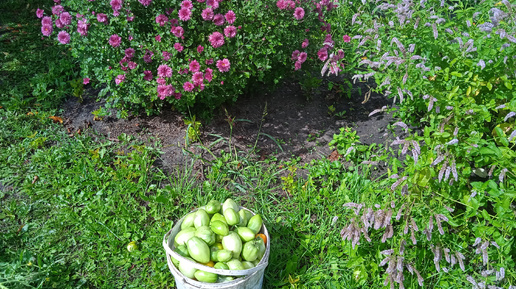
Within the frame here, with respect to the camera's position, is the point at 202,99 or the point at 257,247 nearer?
the point at 257,247

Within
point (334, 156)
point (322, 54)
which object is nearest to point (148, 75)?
point (322, 54)

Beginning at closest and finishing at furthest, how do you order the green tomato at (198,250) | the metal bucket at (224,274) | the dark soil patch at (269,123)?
the metal bucket at (224,274) → the green tomato at (198,250) → the dark soil patch at (269,123)

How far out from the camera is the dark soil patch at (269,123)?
3.12 m

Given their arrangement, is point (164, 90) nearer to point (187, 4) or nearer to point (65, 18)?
point (187, 4)

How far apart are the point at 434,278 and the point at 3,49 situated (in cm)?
451

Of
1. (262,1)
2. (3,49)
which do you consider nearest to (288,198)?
(262,1)

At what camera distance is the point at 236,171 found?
2.92m

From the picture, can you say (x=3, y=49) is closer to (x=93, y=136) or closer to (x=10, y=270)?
(x=93, y=136)

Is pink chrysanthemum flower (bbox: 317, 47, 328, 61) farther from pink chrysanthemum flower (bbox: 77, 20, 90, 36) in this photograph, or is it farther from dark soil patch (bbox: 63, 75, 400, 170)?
pink chrysanthemum flower (bbox: 77, 20, 90, 36)

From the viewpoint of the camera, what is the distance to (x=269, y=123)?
3330 millimetres

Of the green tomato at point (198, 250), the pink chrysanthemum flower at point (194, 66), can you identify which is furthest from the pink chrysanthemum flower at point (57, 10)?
the green tomato at point (198, 250)

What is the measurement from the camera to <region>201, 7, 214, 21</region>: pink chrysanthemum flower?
2.67 meters

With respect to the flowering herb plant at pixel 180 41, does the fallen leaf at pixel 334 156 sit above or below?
below

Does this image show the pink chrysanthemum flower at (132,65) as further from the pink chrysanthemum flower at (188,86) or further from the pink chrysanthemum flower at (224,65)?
the pink chrysanthemum flower at (224,65)
